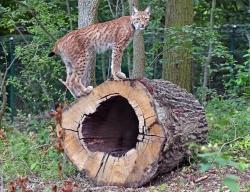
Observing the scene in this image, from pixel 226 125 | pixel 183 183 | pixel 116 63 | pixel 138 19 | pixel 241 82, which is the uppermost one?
pixel 138 19

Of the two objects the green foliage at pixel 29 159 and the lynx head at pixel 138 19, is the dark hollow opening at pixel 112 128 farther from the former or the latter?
the lynx head at pixel 138 19

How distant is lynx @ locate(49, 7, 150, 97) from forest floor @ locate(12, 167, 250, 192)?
158cm

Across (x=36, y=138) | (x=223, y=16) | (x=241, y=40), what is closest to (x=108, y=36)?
(x=36, y=138)

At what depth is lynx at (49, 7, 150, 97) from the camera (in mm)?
7859

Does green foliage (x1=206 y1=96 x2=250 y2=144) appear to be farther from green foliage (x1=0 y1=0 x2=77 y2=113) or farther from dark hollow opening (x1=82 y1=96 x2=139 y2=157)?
green foliage (x1=0 y1=0 x2=77 y2=113)

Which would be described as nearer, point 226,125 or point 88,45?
point 88,45

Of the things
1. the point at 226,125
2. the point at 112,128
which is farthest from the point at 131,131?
the point at 226,125

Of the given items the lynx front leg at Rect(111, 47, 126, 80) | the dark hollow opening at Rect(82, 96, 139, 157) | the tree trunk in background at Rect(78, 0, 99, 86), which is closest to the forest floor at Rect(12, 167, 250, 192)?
the dark hollow opening at Rect(82, 96, 139, 157)

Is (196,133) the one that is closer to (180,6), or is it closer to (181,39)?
(181,39)

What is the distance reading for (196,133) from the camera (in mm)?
6789

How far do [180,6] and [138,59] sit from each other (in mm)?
1090

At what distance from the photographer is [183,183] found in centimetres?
625

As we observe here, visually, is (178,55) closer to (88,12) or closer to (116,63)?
(88,12)

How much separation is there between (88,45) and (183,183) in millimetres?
2428
